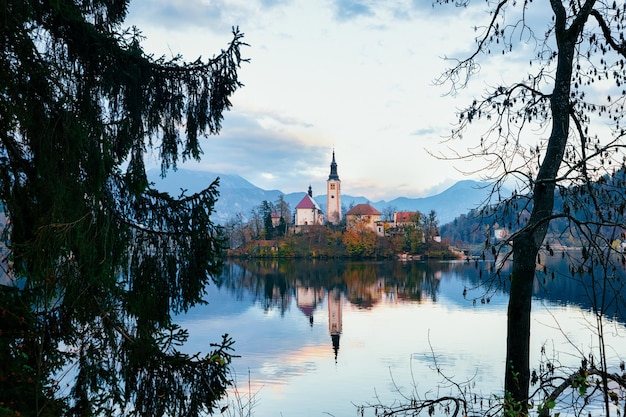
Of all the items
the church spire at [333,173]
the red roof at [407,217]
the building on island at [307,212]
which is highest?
the church spire at [333,173]

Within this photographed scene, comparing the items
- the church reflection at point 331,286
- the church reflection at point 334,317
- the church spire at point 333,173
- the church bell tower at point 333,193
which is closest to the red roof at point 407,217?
the church bell tower at point 333,193

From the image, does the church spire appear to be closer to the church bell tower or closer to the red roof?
the church bell tower

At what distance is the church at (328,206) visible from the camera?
99.1m

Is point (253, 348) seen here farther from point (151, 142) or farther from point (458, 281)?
point (458, 281)

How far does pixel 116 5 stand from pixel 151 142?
4.83 feet

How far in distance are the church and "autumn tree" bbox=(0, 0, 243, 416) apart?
90.1 metres

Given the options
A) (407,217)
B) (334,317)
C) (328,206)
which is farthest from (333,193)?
(334,317)

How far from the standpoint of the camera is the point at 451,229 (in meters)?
120

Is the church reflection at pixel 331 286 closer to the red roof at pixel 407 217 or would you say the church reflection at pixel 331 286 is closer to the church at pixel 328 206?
the red roof at pixel 407 217

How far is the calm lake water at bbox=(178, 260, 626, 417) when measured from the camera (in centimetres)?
1364

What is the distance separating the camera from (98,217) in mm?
4605

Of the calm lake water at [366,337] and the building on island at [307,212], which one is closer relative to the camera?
the calm lake water at [366,337]

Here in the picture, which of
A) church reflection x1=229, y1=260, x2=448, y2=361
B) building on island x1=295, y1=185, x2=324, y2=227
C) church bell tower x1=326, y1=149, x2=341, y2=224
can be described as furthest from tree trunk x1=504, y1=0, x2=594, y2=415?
church bell tower x1=326, y1=149, x2=341, y2=224

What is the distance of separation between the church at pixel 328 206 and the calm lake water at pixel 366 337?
5673cm
